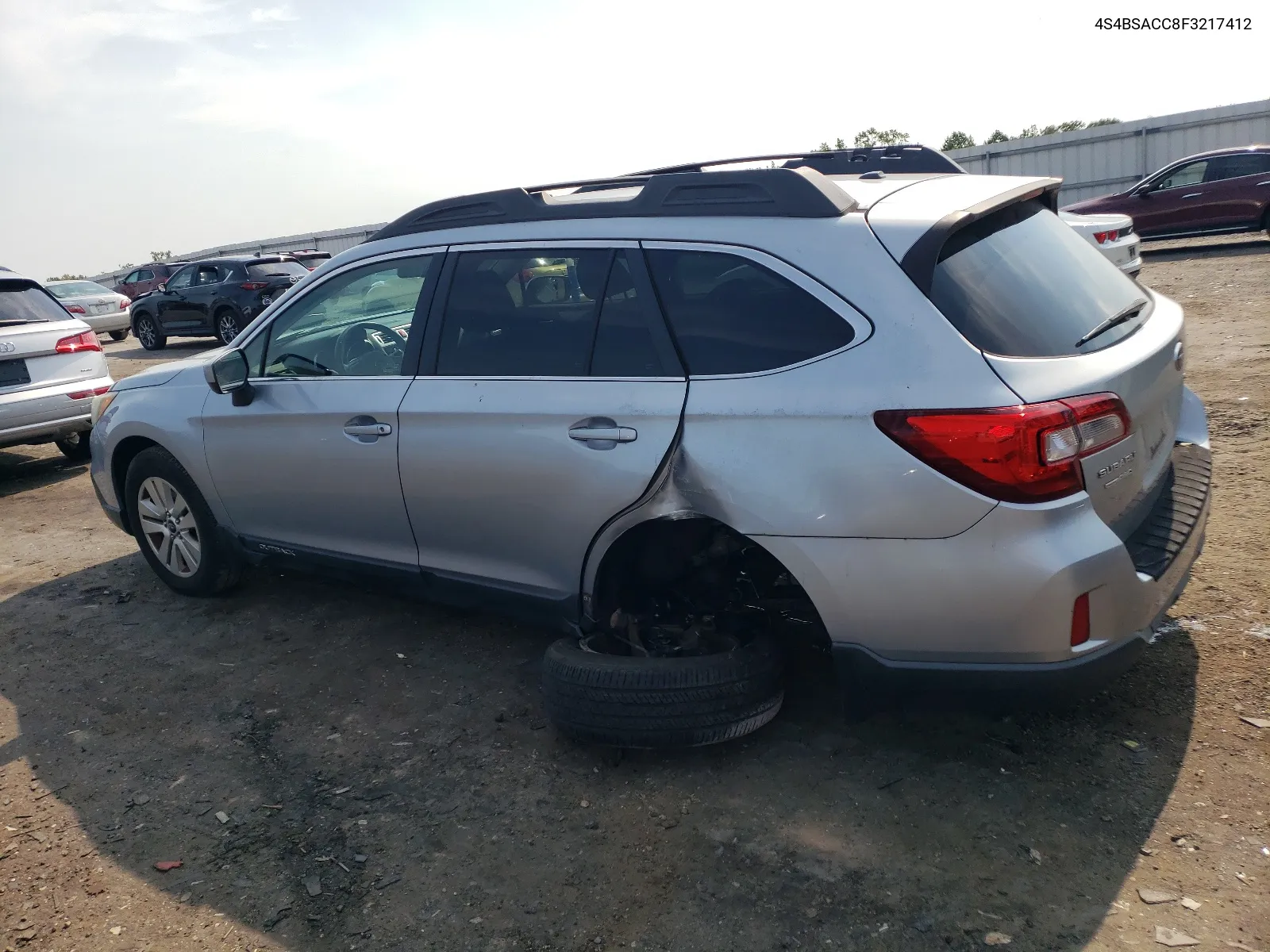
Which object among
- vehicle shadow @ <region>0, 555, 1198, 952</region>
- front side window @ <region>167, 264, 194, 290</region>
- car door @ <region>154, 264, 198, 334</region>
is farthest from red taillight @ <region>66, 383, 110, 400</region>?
front side window @ <region>167, 264, 194, 290</region>

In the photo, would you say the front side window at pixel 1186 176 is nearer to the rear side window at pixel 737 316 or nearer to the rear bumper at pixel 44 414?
the rear bumper at pixel 44 414

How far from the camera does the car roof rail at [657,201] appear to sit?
3172 millimetres

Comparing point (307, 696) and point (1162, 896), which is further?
point (307, 696)

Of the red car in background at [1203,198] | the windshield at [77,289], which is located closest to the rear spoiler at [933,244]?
the red car in background at [1203,198]

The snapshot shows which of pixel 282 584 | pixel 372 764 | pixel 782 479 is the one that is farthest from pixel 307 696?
pixel 782 479

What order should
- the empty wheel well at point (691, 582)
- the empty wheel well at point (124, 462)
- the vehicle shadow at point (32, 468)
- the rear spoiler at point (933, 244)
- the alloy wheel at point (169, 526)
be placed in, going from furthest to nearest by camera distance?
1. the vehicle shadow at point (32, 468)
2. the empty wheel well at point (124, 462)
3. the alloy wheel at point (169, 526)
4. the empty wheel well at point (691, 582)
5. the rear spoiler at point (933, 244)

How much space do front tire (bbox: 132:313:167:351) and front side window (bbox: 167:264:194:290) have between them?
0.91m

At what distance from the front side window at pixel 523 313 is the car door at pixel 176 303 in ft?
55.3

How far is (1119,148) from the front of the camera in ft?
79.3

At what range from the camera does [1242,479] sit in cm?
527

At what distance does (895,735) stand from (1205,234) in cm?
1676

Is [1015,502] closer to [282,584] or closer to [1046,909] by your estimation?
[1046,909]

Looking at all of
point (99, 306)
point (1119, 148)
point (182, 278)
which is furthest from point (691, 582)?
point (1119, 148)

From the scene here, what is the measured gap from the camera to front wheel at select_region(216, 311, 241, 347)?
18375mm
